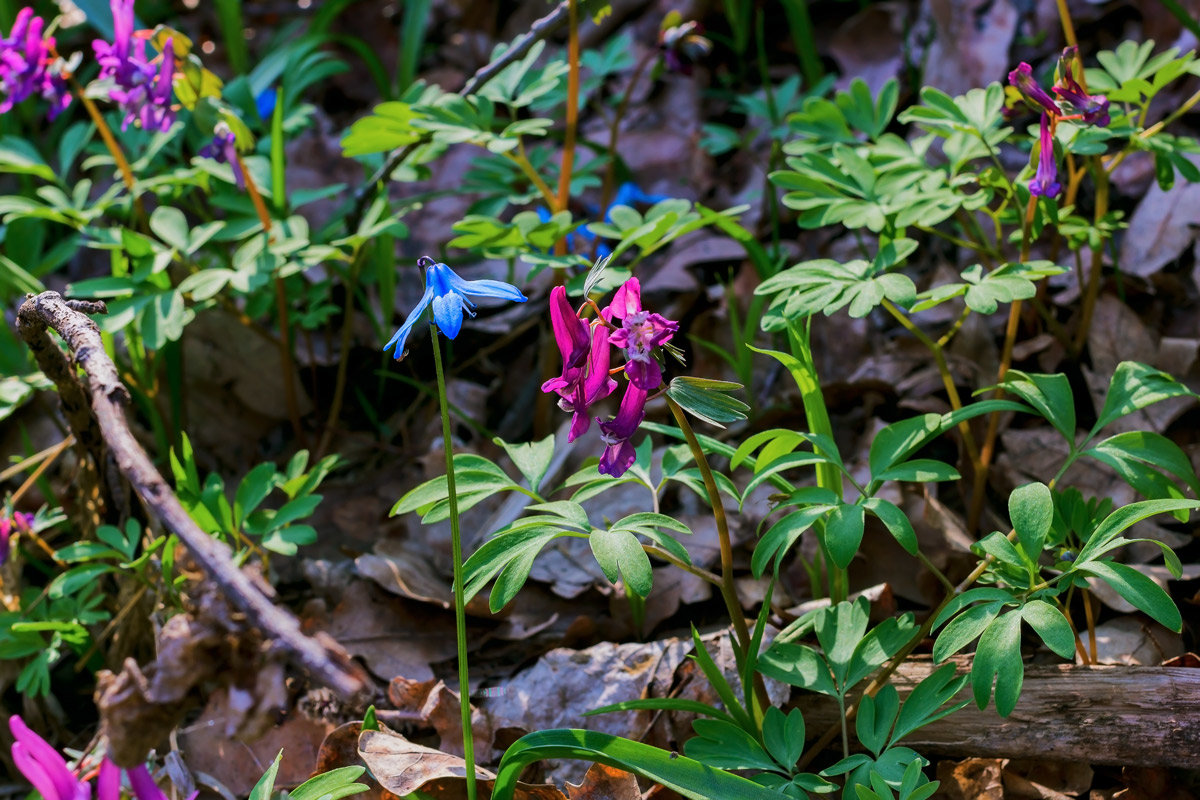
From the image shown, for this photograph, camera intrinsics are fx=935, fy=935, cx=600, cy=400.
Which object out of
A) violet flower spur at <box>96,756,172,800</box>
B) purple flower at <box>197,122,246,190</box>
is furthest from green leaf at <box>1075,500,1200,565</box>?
purple flower at <box>197,122,246,190</box>

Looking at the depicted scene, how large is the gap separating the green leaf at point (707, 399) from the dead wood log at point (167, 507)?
0.53 m

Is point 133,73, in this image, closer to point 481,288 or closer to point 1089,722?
point 481,288

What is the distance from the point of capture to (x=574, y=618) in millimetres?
2199

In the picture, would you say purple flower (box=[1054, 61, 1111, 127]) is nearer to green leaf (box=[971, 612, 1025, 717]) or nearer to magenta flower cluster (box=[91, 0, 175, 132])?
green leaf (box=[971, 612, 1025, 717])

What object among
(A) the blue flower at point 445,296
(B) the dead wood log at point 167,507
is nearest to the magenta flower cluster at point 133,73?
(B) the dead wood log at point 167,507

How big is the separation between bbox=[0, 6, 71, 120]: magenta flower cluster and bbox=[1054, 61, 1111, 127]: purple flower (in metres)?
2.28

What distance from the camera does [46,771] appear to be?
127 centimetres

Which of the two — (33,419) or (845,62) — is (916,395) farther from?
(33,419)

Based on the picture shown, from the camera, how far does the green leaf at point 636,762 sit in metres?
1.32

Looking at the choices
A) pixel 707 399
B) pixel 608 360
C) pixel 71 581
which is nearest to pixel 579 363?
pixel 608 360

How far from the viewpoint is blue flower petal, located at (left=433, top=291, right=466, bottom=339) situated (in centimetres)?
122

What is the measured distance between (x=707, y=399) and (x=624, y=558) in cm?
25

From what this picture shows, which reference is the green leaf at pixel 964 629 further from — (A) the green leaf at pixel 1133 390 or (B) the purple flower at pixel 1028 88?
(B) the purple flower at pixel 1028 88

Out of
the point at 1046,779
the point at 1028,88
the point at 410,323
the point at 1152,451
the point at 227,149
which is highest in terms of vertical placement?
the point at 1028,88
